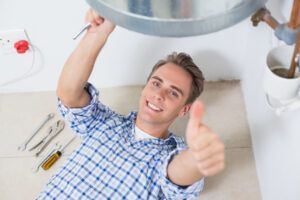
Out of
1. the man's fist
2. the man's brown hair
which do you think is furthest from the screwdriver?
the man's fist

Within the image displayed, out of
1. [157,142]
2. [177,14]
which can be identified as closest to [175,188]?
[157,142]

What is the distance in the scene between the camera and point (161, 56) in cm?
155

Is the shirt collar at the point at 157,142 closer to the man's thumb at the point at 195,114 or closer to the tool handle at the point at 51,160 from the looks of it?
the tool handle at the point at 51,160

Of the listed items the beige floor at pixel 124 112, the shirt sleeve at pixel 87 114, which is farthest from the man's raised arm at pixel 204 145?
the beige floor at pixel 124 112

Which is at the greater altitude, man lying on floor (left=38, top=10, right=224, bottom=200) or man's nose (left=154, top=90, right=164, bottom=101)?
man's nose (left=154, top=90, right=164, bottom=101)

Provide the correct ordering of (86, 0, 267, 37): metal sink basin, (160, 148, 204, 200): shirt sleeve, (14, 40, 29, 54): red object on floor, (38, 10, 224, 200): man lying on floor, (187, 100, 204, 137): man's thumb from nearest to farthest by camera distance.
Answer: (86, 0, 267, 37): metal sink basin
(187, 100, 204, 137): man's thumb
(160, 148, 204, 200): shirt sleeve
(38, 10, 224, 200): man lying on floor
(14, 40, 29, 54): red object on floor

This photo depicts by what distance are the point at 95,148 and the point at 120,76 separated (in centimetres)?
48

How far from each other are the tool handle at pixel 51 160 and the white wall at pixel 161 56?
289 millimetres

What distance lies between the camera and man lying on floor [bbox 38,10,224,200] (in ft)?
3.79

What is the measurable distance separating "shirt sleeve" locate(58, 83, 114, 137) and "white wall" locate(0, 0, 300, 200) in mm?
294

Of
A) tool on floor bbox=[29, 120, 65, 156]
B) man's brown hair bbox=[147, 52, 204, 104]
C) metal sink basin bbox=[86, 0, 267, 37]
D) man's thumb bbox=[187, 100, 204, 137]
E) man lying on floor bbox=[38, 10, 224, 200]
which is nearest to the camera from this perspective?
metal sink basin bbox=[86, 0, 267, 37]

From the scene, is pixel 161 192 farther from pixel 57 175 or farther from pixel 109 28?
pixel 109 28

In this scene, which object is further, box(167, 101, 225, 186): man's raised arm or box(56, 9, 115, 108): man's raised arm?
box(56, 9, 115, 108): man's raised arm

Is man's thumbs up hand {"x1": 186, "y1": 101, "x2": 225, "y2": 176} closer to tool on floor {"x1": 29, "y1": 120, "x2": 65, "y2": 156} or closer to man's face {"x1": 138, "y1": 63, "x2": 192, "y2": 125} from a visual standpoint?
man's face {"x1": 138, "y1": 63, "x2": 192, "y2": 125}
